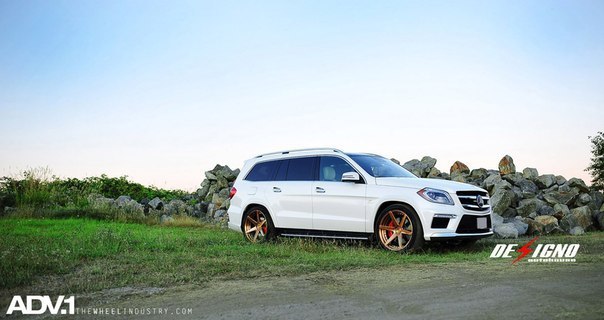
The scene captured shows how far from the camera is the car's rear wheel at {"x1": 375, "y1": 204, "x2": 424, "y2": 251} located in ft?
34.4

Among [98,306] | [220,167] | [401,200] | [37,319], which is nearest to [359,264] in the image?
[401,200]

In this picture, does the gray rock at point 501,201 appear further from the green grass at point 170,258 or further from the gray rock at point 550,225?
the green grass at point 170,258

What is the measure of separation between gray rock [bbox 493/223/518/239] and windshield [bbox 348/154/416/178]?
153 inches

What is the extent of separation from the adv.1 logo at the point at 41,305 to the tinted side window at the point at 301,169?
5.86m

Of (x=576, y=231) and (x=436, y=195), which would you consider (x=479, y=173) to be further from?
(x=436, y=195)

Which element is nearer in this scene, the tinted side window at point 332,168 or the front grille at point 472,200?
the front grille at point 472,200

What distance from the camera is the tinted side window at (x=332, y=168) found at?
11.8m

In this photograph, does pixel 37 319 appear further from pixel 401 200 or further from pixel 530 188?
pixel 530 188

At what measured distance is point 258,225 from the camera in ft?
42.6

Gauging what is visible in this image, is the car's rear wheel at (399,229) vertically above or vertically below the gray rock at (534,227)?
above

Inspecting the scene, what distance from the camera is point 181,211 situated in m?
22.6

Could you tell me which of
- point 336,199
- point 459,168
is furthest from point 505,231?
point 459,168

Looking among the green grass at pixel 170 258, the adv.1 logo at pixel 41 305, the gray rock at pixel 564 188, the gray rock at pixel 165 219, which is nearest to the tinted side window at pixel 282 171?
the green grass at pixel 170 258

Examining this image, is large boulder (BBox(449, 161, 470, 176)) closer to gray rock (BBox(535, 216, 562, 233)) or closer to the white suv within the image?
gray rock (BBox(535, 216, 562, 233))
